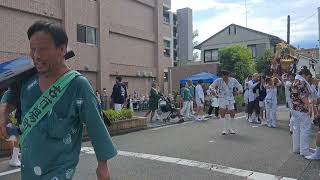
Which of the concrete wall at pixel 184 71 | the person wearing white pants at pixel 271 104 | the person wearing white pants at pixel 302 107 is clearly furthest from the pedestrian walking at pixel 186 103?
the concrete wall at pixel 184 71

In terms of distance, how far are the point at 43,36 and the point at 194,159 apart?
6360 mm

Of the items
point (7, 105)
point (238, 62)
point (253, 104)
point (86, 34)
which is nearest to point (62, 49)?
point (7, 105)

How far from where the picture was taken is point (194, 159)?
8812mm

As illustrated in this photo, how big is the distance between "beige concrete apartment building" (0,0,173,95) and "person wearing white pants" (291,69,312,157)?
52.6ft

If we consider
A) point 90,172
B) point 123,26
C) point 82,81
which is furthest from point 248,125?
point 123,26

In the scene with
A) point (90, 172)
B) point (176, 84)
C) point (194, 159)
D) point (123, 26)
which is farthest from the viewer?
point (176, 84)

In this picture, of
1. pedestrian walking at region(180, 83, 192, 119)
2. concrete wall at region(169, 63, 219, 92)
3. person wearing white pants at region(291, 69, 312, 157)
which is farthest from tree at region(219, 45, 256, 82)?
person wearing white pants at region(291, 69, 312, 157)

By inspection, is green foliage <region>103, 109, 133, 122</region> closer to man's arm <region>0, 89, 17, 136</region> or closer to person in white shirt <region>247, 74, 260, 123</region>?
person in white shirt <region>247, 74, 260, 123</region>

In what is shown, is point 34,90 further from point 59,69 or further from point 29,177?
point 29,177

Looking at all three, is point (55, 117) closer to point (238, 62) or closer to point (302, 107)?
point (302, 107)

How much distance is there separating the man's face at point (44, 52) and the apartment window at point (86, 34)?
26055 mm

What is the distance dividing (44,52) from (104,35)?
28.1 meters

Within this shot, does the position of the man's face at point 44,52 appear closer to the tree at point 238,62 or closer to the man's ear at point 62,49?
the man's ear at point 62,49

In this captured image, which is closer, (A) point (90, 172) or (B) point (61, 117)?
(B) point (61, 117)
